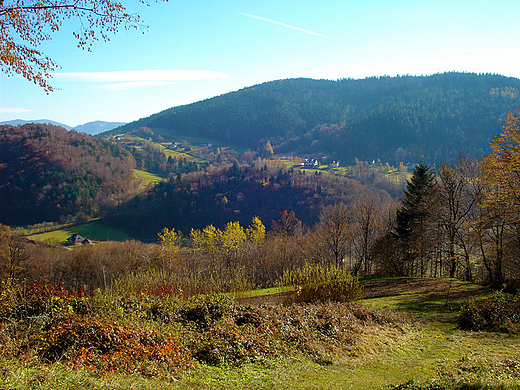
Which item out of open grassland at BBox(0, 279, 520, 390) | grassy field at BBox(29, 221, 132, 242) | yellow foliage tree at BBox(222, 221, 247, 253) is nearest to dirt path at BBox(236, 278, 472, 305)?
open grassland at BBox(0, 279, 520, 390)

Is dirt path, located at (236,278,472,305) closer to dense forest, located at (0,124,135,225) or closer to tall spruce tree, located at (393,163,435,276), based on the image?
tall spruce tree, located at (393,163,435,276)

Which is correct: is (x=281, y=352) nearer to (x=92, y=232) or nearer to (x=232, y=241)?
(x=232, y=241)

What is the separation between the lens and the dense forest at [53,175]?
4373 inches

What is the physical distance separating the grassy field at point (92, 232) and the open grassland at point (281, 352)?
89642mm

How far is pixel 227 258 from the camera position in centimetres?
4478

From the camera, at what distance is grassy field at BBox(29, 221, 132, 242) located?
299ft

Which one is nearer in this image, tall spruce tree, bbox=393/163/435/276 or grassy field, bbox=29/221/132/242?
tall spruce tree, bbox=393/163/435/276

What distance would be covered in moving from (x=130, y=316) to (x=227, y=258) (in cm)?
3489

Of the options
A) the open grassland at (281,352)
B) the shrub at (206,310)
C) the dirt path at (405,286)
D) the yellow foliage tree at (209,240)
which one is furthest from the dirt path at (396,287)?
the yellow foliage tree at (209,240)

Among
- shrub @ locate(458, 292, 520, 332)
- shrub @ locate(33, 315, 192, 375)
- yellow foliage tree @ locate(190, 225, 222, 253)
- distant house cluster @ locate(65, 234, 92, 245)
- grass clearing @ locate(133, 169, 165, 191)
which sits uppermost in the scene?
grass clearing @ locate(133, 169, 165, 191)

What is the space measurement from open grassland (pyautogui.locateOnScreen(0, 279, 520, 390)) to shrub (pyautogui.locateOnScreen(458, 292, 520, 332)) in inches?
22.0

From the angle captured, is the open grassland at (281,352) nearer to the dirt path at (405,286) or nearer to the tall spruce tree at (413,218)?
the dirt path at (405,286)

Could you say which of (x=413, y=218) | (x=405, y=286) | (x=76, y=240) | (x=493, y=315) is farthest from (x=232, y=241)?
(x=76, y=240)

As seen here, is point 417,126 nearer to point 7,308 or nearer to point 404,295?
point 404,295
